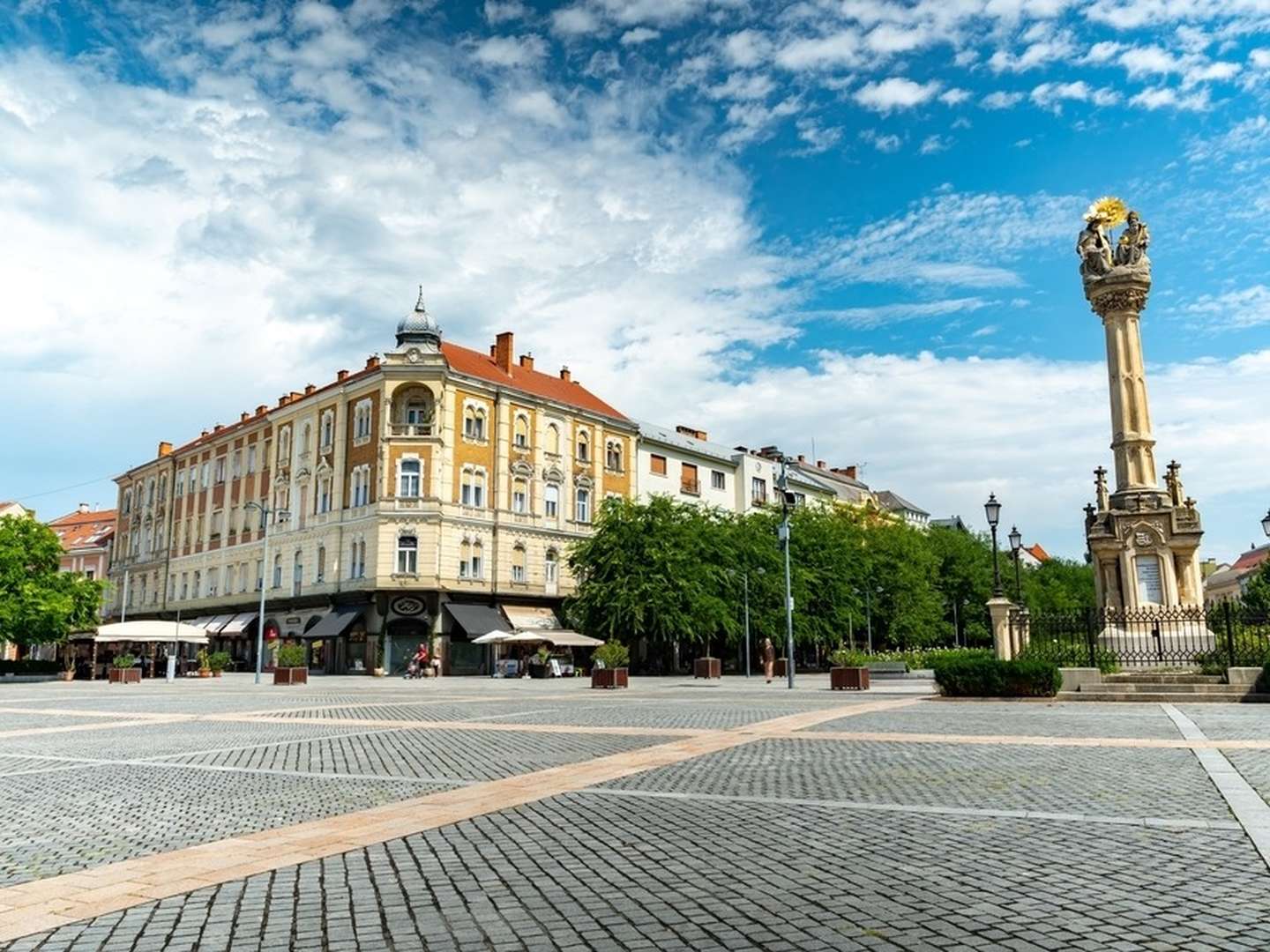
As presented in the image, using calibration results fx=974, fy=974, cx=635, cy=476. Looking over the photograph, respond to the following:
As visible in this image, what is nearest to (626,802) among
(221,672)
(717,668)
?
(717,668)

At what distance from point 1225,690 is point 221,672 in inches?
1814

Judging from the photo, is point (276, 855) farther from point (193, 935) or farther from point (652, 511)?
point (652, 511)

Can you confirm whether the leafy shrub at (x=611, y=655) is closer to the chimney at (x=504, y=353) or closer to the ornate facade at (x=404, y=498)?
the ornate facade at (x=404, y=498)

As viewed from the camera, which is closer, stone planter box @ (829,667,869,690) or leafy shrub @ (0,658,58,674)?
stone planter box @ (829,667,869,690)

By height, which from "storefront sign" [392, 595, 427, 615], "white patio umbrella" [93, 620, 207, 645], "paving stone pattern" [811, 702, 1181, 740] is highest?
"storefront sign" [392, 595, 427, 615]

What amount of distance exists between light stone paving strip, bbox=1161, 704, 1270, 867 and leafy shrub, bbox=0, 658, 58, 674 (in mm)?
53614

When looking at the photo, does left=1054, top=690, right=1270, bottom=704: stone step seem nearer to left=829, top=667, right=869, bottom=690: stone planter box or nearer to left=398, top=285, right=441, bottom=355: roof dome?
left=829, top=667, right=869, bottom=690: stone planter box

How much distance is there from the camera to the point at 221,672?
167ft

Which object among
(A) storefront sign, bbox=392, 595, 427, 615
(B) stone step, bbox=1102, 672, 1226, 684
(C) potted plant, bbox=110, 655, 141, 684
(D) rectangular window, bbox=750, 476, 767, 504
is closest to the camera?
(B) stone step, bbox=1102, 672, 1226, 684

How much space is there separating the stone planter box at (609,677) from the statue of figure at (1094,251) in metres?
18.6

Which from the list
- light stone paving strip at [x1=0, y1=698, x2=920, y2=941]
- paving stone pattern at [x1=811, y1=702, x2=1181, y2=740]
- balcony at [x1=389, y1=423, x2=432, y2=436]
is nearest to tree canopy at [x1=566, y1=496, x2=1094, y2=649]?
balcony at [x1=389, y1=423, x2=432, y2=436]

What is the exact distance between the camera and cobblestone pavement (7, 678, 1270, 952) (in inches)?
188

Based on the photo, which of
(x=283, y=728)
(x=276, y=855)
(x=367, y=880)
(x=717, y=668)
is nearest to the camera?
(x=367, y=880)

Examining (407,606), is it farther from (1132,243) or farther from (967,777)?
(967,777)
